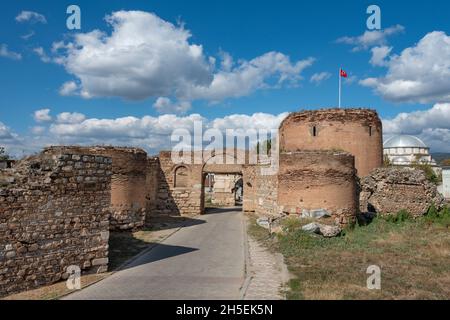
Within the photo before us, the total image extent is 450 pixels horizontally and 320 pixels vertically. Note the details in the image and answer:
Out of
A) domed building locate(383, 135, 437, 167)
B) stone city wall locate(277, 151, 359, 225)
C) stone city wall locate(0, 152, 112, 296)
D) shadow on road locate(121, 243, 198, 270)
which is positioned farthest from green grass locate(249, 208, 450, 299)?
domed building locate(383, 135, 437, 167)

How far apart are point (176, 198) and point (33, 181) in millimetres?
14486

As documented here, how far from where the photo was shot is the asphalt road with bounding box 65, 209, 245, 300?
301 inches

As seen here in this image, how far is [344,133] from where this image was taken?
21922mm

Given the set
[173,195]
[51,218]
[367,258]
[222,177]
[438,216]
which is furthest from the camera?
[222,177]

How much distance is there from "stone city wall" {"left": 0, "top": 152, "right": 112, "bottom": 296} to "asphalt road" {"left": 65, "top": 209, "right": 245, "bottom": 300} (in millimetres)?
1097

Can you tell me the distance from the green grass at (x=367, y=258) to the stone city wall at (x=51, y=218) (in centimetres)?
538

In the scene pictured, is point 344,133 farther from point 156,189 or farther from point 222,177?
point 222,177

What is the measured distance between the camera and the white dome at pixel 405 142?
222 ft

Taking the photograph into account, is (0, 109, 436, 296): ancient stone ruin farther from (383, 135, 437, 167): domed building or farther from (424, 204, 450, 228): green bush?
(383, 135, 437, 167): domed building

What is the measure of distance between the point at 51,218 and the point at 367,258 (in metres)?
9.02

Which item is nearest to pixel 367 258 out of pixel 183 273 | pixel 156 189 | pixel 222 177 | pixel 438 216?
pixel 183 273

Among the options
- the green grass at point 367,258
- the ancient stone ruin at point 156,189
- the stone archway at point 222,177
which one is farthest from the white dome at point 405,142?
the green grass at point 367,258
